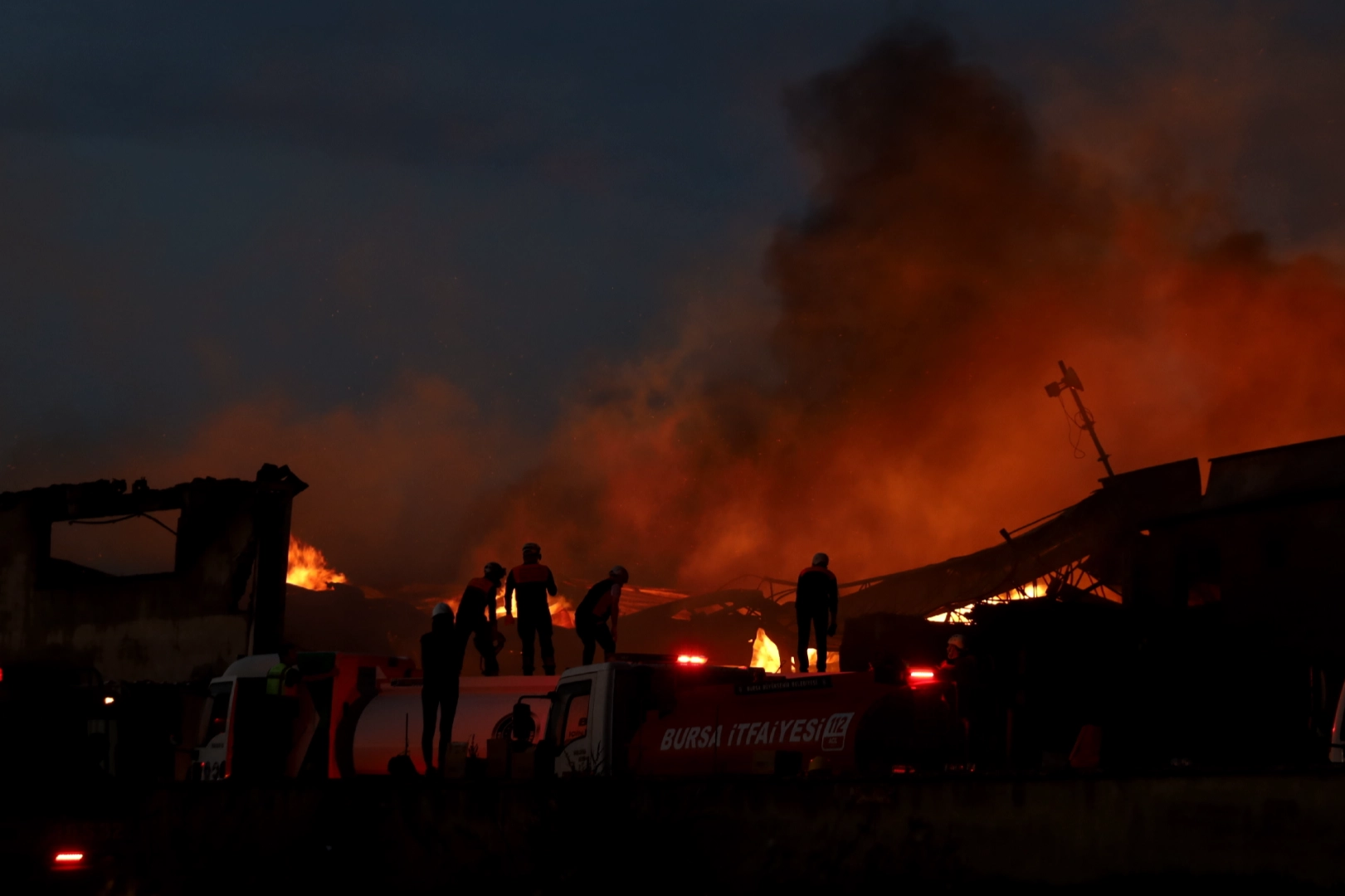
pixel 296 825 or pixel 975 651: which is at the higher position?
pixel 975 651

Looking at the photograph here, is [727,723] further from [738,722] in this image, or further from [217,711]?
[217,711]

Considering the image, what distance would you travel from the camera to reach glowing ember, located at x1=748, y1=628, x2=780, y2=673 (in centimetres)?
4003

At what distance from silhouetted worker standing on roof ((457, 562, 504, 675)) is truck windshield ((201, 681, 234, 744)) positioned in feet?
11.5

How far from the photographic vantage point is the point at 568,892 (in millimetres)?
11500

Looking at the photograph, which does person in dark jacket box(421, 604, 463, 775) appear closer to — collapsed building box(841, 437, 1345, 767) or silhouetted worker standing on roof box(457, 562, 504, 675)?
silhouetted worker standing on roof box(457, 562, 504, 675)

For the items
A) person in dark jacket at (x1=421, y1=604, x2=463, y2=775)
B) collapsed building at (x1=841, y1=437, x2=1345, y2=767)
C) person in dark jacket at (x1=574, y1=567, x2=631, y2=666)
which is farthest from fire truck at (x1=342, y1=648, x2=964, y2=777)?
collapsed building at (x1=841, y1=437, x2=1345, y2=767)

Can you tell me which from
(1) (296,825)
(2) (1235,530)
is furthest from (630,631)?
(1) (296,825)

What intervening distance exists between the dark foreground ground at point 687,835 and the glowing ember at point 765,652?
1036 inches

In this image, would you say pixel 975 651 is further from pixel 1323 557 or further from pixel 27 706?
pixel 27 706

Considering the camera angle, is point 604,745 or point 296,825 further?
point 296,825

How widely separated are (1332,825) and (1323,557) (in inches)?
932

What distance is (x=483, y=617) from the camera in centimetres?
1670

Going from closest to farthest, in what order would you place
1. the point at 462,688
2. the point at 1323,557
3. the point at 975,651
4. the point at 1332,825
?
1. the point at 1332,825
2. the point at 462,688
3. the point at 975,651
4. the point at 1323,557

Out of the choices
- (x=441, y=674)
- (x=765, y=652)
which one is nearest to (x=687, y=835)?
(x=441, y=674)
